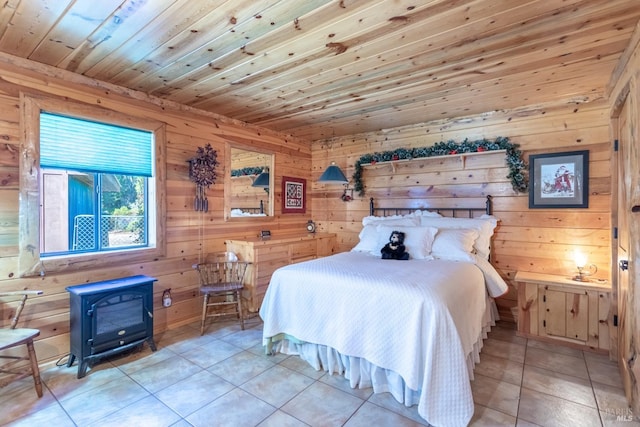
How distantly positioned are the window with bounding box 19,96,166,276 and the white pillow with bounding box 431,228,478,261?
2.87 metres

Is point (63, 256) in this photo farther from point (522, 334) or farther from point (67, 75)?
point (522, 334)

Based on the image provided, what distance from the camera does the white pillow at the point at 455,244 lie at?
3.17m

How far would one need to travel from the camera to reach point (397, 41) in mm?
2188

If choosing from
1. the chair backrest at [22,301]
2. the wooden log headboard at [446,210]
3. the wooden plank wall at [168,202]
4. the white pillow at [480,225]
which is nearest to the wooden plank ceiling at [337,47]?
the wooden plank wall at [168,202]

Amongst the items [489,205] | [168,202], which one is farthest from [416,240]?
[168,202]

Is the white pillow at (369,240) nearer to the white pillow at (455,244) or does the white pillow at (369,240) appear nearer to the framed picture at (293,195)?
the white pillow at (455,244)

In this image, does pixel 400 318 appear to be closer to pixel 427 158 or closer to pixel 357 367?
pixel 357 367

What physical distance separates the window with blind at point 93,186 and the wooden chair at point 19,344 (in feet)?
1.62

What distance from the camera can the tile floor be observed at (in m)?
1.93

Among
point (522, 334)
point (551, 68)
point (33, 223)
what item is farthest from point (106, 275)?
point (551, 68)

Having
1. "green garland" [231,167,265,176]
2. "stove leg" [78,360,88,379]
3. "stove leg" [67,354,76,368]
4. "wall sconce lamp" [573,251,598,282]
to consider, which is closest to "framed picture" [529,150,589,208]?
"wall sconce lamp" [573,251,598,282]

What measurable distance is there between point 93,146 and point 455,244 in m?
3.56

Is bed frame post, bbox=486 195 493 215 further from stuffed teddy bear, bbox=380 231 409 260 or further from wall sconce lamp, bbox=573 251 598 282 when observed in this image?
stuffed teddy bear, bbox=380 231 409 260

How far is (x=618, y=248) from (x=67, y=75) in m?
4.81
